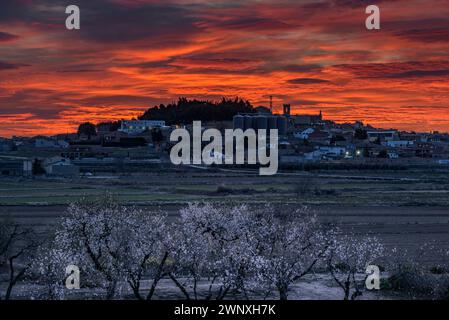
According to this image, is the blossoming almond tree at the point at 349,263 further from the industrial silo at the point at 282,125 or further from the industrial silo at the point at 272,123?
the industrial silo at the point at 282,125

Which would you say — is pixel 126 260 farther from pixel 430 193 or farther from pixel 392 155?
pixel 392 155

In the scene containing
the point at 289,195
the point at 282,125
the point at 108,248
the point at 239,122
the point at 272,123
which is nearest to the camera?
the point at 108,248

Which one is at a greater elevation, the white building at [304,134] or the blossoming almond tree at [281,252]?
the white building at [304,134]

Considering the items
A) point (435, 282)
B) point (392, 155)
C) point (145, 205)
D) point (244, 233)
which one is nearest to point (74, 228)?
point (244, 233)

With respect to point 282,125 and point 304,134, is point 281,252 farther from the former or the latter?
point 282,125

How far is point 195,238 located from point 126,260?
312cm

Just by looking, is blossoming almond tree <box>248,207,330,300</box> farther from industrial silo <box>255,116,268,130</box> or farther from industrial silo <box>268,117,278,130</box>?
industrial silo <box>268,117,278,130</box>

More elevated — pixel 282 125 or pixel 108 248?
pixel 282 125

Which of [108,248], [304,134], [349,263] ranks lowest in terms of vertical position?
[349,263]

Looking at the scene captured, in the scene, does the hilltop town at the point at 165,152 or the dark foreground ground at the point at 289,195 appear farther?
the hilltop town at the point at 165,152

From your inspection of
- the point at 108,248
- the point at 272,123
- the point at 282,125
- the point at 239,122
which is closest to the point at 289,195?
the point at 108,248

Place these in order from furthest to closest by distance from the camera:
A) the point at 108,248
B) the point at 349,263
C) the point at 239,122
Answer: the point at 239,122
the point at 349,263
the point at 108,248

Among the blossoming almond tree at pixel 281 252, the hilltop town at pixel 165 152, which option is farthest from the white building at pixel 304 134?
the blossoming almond tree at pixel 281 252

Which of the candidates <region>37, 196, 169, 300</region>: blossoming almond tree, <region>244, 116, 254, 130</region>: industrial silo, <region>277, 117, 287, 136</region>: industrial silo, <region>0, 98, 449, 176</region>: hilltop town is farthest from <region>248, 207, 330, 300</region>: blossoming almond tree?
<region>277, 117, 287, 136</region>: industrial silo
